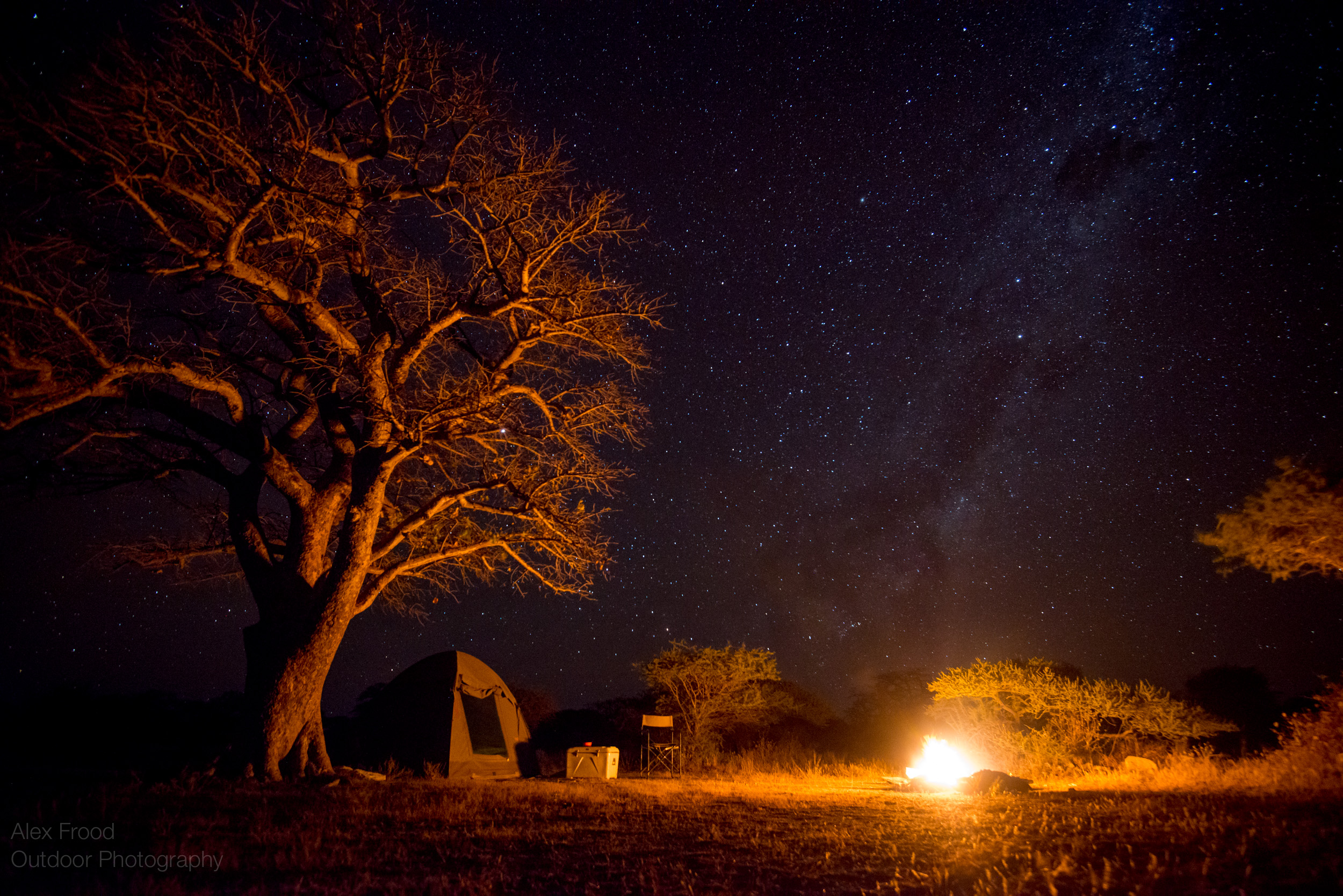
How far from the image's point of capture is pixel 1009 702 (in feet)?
58.3

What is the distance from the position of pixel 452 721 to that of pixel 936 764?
9904mm

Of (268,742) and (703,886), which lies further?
(268,742)

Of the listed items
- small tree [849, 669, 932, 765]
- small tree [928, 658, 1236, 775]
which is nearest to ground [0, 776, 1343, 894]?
small tree [928, 658, 1236, 775]

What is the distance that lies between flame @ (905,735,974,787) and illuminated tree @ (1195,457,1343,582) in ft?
20.3

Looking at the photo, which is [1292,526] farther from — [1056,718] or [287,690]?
[287,690]

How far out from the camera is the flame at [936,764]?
12594 mm

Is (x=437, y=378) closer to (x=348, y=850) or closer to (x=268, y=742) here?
(x=268, y=742)

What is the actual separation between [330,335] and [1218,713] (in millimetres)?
38107

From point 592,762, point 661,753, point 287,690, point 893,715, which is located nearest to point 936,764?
point 592,762

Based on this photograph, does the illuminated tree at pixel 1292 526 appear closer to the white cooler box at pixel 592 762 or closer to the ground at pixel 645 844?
the ground at pixel 645 844

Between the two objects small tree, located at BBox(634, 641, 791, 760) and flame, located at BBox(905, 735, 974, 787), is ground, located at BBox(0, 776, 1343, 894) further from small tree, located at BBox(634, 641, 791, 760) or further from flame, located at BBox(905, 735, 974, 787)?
small tree, located at BBox(634, 641, 791, 760)

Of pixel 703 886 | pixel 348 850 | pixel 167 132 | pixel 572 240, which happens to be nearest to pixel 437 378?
pixel 572 240

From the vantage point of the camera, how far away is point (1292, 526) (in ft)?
37.0

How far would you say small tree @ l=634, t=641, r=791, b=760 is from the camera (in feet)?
74.6
